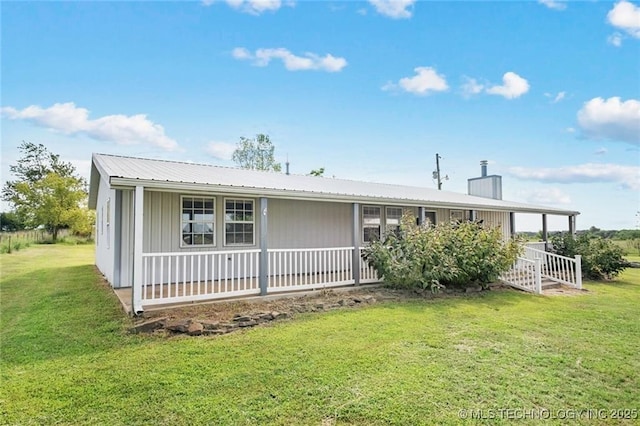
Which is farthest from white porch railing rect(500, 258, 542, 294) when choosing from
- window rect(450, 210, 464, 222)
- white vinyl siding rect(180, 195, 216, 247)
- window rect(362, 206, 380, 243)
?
white vinyl siding rect(180, 195, 216, 247)

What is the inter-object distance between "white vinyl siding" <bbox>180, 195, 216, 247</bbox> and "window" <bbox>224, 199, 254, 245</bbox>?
0.38 metres

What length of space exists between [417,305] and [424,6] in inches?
396

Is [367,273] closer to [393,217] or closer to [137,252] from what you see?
[393,217]

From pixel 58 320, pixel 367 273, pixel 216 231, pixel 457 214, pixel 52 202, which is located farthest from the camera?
pixel 52 202

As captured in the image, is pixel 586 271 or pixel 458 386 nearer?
pixel 458 386

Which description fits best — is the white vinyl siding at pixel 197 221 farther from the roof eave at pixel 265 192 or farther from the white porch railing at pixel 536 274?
the white porch railing at pixel 536 274

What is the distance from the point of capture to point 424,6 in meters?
11.8

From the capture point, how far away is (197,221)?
8992 millimetres

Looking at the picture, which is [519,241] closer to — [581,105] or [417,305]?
[417,305]

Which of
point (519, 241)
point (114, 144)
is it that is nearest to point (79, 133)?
point (114, 144)

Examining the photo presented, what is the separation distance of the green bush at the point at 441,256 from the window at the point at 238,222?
3364 millimetres

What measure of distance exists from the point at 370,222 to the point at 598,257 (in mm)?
8801

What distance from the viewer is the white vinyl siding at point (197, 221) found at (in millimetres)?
8844

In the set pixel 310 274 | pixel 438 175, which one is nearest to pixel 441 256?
pixel 310 274
